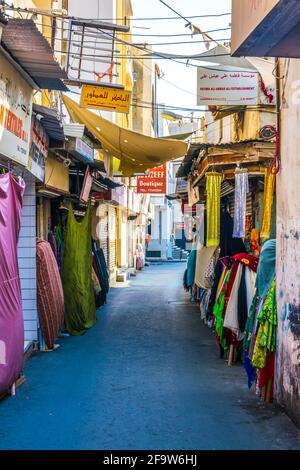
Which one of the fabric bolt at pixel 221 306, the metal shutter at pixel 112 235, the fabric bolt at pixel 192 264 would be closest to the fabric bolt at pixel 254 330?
the fabric bolt at pixel 221 306

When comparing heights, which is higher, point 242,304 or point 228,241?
point 228,241

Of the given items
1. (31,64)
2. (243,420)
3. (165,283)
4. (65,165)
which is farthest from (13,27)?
(165,283)

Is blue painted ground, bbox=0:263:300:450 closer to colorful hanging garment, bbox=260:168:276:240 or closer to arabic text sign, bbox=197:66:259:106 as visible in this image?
colorful hanging garment, bbox=260:168:276:240

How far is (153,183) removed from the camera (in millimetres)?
24469

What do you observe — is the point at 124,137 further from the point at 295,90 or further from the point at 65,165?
the point at 295,90

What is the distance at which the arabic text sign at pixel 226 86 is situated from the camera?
9.45m

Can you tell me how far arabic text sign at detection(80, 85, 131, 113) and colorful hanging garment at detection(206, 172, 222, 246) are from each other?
205cm

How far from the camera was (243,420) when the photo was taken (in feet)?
18.3

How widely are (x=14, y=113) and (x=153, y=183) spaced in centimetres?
1821

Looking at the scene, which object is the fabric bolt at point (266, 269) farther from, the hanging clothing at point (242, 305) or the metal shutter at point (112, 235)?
the metal shutter at point (112, 235)

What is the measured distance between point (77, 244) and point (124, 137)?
2637 millimetres

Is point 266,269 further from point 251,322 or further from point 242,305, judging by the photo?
point 242,305

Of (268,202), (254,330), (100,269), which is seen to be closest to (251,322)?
(254,330)

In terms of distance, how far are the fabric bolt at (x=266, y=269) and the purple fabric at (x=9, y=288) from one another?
113 inches
